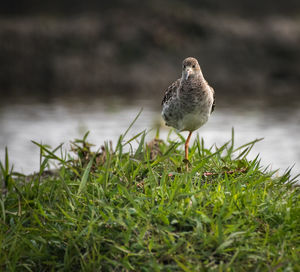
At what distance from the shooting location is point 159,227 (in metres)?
3.49

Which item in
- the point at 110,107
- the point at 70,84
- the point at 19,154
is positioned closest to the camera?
the point at 19,154

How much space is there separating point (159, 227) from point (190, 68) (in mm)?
1951

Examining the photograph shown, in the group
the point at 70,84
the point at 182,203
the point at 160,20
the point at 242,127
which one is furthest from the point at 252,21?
the point at 182,203

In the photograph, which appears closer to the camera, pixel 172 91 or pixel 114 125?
pixel 172 91

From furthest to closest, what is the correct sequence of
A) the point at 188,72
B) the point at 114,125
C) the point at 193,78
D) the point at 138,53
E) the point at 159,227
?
the point at 138,53
the point at 114,125
the point at 193,78
the point at 188,72
the point at 159,227

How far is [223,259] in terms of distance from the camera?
3330mm

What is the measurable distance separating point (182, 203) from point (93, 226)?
0.72 meters

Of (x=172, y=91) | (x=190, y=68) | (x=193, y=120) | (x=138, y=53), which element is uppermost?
(x=138, y=53)

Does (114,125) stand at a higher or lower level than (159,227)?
higher

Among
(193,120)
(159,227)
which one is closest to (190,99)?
(193,120)

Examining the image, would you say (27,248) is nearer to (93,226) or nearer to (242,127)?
(93,226)

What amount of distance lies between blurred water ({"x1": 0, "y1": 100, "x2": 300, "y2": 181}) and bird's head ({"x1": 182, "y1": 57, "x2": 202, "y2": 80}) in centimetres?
266

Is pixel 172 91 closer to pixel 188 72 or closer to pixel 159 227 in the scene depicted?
pixel 188 72

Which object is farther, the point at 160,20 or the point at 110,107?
the point at 160,20
